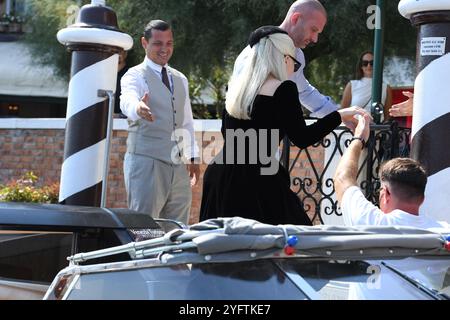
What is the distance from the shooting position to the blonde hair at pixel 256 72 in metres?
4.41

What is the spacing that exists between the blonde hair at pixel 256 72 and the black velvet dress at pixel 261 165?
0.05m

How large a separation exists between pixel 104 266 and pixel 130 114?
10.2 feet

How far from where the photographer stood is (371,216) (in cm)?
367

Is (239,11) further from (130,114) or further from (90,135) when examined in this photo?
(130,114)

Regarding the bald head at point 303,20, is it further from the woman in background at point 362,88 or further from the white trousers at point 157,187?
the woman in background at point 362,88

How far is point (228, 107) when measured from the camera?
14.7ft

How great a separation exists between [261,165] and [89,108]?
2.91 m

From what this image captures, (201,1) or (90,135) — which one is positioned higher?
(201,1)

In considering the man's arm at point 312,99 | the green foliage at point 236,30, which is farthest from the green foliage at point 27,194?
the man's arm at point 312,99

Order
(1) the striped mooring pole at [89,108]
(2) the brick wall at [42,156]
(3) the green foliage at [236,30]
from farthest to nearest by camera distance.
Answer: (3) the green foliage at [236,30] → (2) the brick wall at [42,156] → (1) the striped mooring pole at [89,108]

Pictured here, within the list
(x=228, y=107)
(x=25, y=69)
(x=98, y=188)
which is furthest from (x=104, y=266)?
(x=25, y=69)

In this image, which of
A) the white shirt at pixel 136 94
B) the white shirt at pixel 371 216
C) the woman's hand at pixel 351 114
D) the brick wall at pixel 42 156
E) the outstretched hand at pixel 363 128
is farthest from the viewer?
the brick wall at pixel 42 156

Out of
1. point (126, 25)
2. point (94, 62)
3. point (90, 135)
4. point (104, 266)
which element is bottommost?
point (104, 266)

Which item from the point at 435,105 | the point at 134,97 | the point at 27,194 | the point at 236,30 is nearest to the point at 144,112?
the point at 134,97
